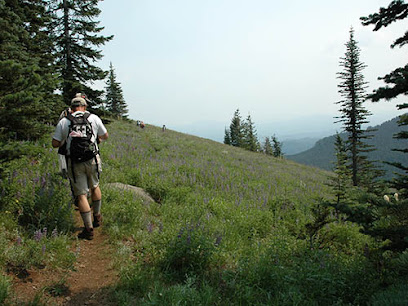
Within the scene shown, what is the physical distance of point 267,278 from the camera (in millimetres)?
3480

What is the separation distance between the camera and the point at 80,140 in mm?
4344

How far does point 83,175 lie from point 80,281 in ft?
6.20

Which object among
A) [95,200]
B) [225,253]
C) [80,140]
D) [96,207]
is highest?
[80,140]

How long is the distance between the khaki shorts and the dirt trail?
101 centimetres

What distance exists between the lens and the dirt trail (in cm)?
307

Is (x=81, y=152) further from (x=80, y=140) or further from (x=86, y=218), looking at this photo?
(x=86, y=218)

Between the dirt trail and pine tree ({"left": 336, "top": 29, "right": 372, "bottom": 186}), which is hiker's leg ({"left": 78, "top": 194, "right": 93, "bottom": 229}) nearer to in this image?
the dirt trail

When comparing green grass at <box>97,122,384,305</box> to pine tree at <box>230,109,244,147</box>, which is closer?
green grass at <box>97,122,384,305</box>

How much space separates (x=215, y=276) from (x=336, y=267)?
1.92 meters

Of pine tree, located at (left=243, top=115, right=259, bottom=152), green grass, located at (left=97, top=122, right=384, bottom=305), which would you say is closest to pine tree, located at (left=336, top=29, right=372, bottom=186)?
green grass, located at (left=97, top=122, right=384, bottom=305)

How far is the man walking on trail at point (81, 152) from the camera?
4348 millimetres

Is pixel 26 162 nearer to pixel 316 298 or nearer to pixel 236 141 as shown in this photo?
pixel 316 298

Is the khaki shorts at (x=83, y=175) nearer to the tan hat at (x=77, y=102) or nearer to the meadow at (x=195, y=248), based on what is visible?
the meadow at (x=195, y=248)

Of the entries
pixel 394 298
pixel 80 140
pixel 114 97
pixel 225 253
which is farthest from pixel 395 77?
pixel 114 97
